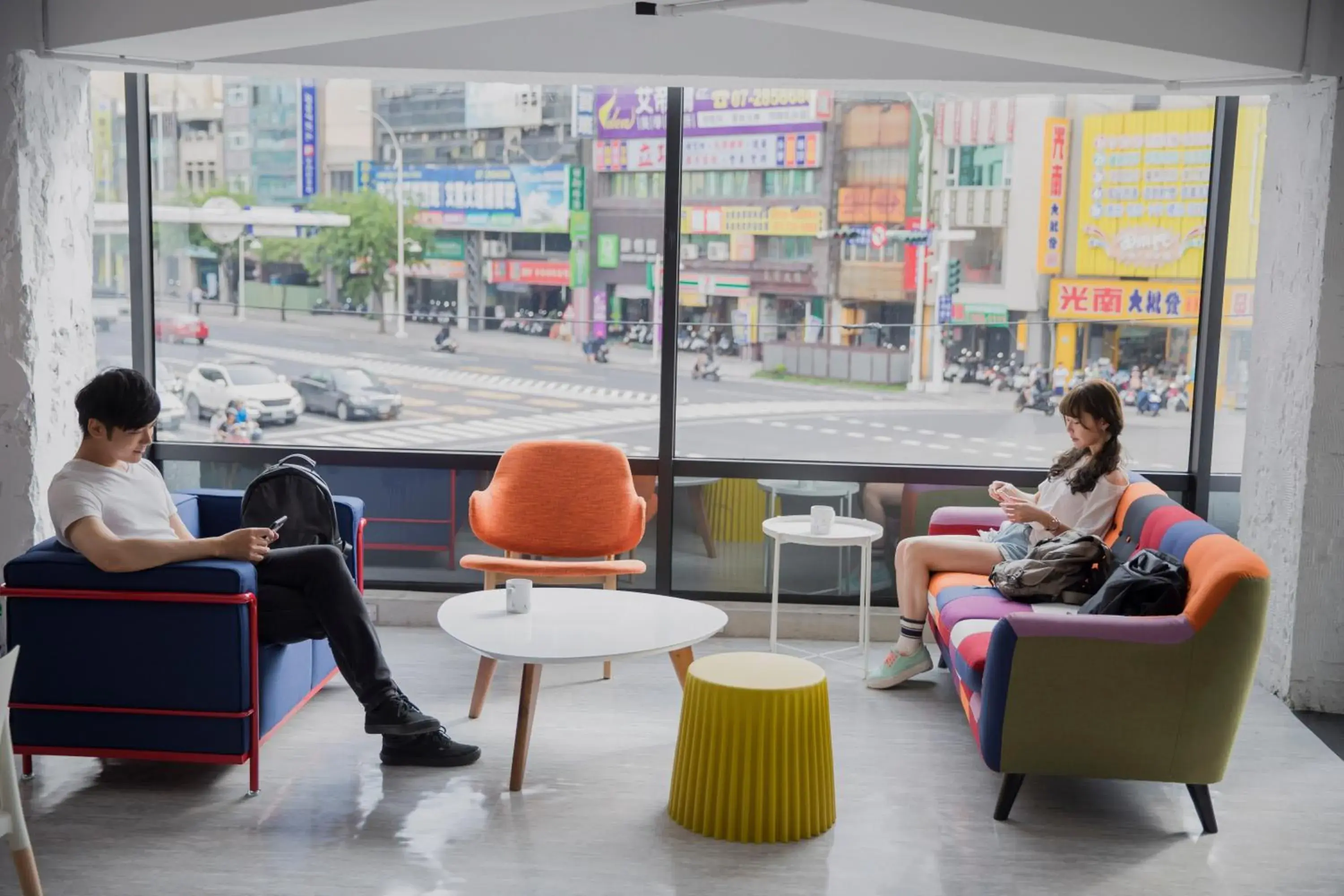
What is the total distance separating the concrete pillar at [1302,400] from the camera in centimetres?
502

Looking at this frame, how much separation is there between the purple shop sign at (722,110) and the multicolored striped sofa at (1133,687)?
2.79 meters

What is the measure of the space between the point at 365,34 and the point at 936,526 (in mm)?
2933

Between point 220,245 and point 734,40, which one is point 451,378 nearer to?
point 220,245

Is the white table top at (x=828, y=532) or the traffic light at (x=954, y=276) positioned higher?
the traffic light at (x=954, y=276)

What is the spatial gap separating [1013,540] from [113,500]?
3.25m

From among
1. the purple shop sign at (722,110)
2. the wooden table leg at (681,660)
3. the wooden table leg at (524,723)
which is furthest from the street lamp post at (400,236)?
the wooden table leg at (524,723)

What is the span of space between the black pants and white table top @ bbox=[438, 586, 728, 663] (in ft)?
0.89

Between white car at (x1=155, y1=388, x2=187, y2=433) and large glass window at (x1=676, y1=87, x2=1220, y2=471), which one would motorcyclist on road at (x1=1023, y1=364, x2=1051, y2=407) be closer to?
large glass window at (x1=676, y1=87, x2=1220, y2=471)

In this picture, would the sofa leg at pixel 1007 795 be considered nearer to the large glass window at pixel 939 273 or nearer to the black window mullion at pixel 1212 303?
the large glass window at pixel 939 273

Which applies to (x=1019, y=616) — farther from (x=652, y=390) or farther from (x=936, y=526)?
(x=652, y=390)

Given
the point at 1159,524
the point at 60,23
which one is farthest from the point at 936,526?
the point at 60,23

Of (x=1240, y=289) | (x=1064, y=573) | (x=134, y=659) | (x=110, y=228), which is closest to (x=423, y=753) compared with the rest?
(x=134, y=659)

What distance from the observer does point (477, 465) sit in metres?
6.20

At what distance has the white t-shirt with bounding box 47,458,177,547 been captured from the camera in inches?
159
